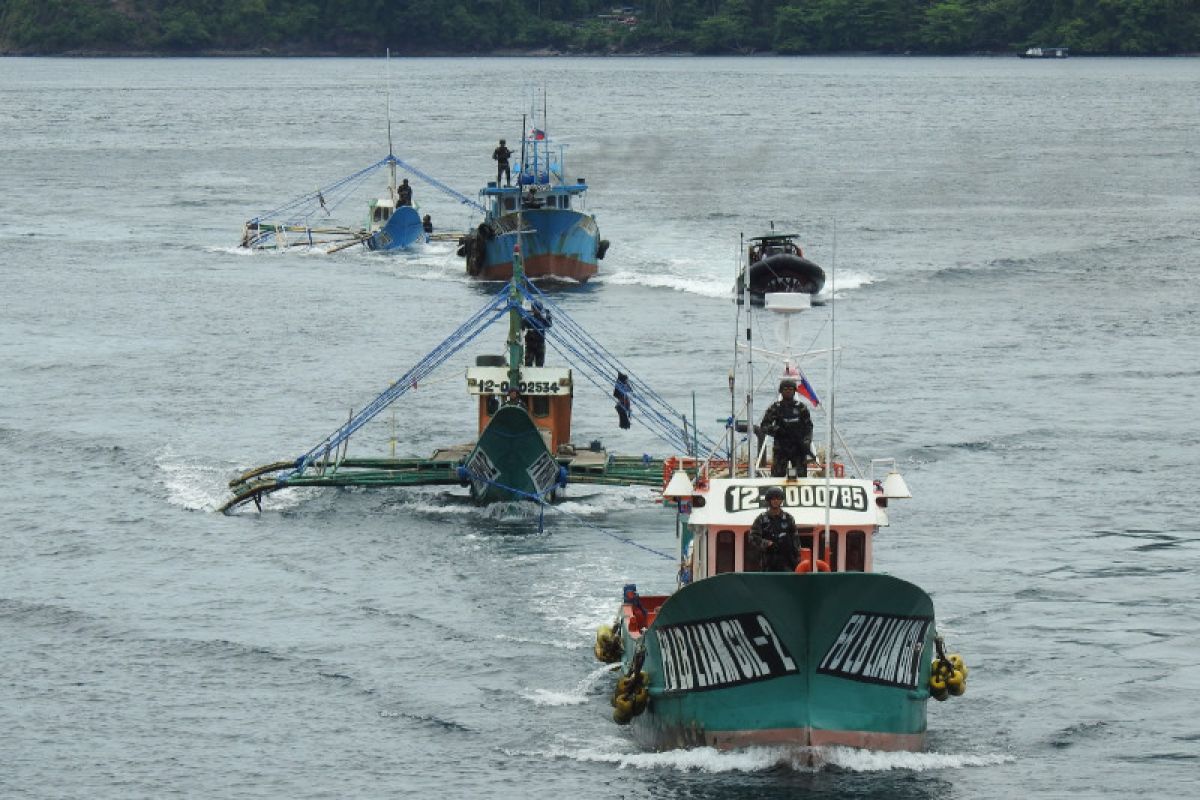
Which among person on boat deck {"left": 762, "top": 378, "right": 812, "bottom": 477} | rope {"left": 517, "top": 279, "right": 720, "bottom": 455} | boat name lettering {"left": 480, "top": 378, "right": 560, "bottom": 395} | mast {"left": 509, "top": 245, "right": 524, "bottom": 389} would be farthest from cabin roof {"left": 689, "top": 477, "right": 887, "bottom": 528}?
boat name lettering {"left": 480, "top": 378, "right": 560, "bottom": 395}

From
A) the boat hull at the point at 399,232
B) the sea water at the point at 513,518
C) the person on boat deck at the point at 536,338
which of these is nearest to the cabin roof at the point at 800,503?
the sea water at the point at 513,518

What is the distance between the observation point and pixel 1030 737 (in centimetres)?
4119

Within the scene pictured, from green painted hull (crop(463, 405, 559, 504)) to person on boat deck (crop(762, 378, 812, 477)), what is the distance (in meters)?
16.3

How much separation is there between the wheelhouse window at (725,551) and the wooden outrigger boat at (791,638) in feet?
0.05

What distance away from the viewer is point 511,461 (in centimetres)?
5538

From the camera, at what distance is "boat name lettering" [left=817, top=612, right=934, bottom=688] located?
3462cm

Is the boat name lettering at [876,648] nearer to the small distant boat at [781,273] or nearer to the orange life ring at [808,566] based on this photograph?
the orange life ring at [808,566]

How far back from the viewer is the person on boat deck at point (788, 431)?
38.5 metres

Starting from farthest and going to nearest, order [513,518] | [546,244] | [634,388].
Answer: [546,244] < [634,388] < [513,518]

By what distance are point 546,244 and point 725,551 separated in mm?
62780

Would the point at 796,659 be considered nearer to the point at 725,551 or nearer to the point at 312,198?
the point at 725,551

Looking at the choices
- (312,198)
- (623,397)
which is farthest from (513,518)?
(312,198)

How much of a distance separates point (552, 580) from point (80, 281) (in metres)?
54.7

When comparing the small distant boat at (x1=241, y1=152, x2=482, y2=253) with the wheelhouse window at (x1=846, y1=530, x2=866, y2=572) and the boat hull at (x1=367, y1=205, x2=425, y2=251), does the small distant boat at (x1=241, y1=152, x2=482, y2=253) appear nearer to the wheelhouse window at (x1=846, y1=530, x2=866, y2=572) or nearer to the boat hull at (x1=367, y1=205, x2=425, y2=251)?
the boat hull at (x1=367, y1=205, x2=425, y2=251)
